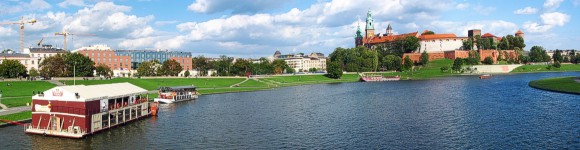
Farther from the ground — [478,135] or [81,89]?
[81,89]

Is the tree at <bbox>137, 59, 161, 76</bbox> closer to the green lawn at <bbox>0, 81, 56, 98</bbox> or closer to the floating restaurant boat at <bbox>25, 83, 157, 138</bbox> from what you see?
the green lawn at <bbox>0, 81, 56, 98</bbox>

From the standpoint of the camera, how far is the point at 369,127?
189 ft

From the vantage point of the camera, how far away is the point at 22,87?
10644 centimetres

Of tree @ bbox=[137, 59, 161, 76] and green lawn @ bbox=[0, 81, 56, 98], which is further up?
tree @ bbox=[137, 59, 161, 76]

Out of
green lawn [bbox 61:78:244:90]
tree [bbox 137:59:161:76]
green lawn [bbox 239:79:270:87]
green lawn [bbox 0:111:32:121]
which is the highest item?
tree [bbox 137:59:161:76]

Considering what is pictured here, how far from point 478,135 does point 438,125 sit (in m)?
7.75

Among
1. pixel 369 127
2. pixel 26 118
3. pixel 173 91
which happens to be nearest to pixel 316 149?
pixel 369 127

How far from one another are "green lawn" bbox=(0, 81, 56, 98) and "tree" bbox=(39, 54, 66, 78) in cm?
2593

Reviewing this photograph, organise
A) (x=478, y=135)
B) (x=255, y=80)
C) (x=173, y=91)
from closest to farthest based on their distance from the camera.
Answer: (x=478, y=135) < (x=173, y=91) < (x=255, y=80)

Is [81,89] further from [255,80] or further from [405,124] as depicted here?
[255,80]

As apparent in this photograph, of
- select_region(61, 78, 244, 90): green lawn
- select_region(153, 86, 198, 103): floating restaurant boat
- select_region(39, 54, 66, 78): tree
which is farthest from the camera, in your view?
select_region(39, 54, 66, 78): tree

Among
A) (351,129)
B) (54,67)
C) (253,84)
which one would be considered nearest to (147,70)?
(54,67)

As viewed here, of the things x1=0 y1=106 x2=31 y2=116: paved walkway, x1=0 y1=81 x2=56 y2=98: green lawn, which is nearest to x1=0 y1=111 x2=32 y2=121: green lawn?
x1=0 y1=106 x2=31 y2=116: paved walkway

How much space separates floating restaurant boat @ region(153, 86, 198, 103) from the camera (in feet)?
323
